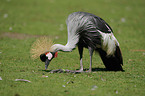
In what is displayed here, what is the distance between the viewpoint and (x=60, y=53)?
11.5 meters

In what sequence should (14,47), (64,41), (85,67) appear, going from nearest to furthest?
(85,67)
(14,47)
(64,41)

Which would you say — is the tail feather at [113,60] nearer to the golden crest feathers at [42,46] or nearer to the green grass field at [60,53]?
the green grass field at [60,53]

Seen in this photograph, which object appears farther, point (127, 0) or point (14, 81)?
point (127, 0)

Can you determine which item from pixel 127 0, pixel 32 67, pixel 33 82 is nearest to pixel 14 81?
pixel 33 82

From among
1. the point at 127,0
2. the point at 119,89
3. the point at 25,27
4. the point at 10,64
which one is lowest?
the point at 119,89

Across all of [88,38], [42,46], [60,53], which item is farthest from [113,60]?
[60,53]

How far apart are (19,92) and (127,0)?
819 inches

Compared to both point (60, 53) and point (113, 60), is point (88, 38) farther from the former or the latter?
point (60, 53)

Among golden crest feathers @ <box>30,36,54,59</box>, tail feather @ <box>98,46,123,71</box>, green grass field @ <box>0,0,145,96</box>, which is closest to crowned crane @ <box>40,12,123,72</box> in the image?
tail feather @ <box>98,46,123,71</box>

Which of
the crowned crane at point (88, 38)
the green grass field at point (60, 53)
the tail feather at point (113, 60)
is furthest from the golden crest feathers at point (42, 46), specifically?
the tail feather at point (113, 60)

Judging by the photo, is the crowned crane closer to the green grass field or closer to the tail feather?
the tail feather

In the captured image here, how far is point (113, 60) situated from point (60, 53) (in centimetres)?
329

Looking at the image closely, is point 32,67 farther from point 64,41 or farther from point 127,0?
point 127,0

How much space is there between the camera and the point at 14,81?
7074 millimetres
